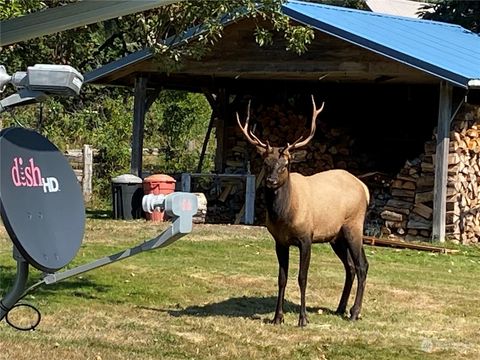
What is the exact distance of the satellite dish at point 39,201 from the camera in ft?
16.6

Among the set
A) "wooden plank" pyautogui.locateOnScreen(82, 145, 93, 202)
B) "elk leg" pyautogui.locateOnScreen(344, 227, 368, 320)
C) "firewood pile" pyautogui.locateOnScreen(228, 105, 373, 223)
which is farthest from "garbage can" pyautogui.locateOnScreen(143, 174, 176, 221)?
"elk leg" pyautogui.locateOnScreen(344, 227, 368, 320)

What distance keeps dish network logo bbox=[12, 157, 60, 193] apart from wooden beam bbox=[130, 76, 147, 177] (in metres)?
13.6

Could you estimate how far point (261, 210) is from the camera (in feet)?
65.2

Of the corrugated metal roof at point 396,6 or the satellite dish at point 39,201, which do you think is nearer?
the satellite dish at point 39,201

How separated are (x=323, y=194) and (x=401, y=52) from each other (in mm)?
6366

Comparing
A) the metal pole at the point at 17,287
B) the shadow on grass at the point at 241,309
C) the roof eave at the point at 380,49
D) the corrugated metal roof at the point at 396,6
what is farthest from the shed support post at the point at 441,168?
the corrugated metal roof at the point at 396,6

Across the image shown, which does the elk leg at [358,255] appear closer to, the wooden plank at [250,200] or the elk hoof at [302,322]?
the elk hoof at [302,322]

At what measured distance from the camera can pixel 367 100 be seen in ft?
66.3

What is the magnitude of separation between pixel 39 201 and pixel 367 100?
15.3m

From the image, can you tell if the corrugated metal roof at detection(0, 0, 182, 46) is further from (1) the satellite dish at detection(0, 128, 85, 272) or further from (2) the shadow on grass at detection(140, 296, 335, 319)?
(2) the shadow on grass at detection(140, 296, 335, 319)

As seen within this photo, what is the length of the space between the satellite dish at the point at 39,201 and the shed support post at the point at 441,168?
10.7m

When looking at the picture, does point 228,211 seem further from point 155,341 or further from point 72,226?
point 72,226

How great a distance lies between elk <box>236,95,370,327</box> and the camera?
913cm

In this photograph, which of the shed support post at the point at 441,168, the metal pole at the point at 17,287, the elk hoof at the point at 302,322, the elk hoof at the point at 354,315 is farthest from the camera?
the shed support post at the point at 441,168
